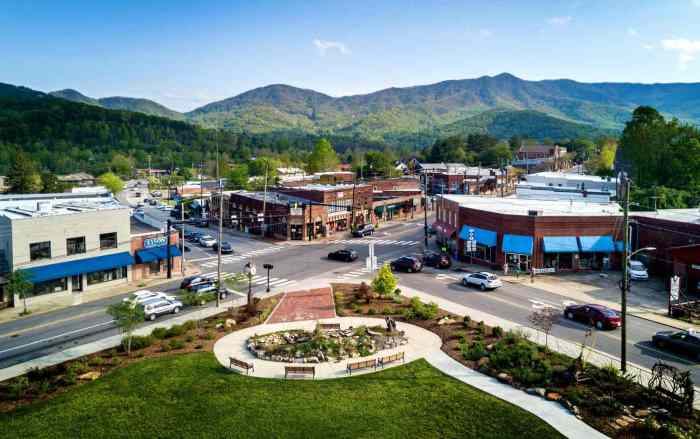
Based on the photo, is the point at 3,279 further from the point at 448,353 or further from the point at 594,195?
the point at 594,195

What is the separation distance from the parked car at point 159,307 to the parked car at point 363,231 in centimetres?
3535

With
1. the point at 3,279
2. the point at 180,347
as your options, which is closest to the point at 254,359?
the point at 180,347

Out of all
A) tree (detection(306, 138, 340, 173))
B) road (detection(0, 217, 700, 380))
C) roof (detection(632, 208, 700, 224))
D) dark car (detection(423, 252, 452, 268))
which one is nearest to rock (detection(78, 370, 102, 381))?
road (detection(0, 217, 700, 380))

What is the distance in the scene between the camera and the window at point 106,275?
4316 cm

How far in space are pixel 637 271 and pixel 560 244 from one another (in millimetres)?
6871

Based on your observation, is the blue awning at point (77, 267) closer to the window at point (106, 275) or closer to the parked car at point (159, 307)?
the window at point (106, 275)

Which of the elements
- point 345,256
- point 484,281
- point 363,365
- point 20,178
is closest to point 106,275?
point 345,256

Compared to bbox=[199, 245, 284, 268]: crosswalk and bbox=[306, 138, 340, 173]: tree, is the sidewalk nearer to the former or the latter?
bbox=[199, 245, 284, 268]: crosswalk

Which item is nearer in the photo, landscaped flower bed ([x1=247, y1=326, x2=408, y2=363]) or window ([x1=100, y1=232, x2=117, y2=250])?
landscaped flower bed ([x1=247, y1=326, x2=408, y2=363])

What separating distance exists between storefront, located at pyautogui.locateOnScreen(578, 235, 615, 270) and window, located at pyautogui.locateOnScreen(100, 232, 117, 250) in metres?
44.0

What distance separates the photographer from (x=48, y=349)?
29438 millimetres

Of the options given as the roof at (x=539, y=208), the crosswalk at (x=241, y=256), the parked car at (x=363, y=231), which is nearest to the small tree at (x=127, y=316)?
the crosswalk at (x=241, y=256)

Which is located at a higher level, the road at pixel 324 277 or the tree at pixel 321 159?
the tree at pixel 321 159

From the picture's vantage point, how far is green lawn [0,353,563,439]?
750 inches
